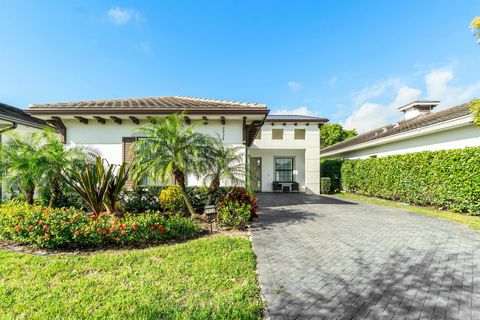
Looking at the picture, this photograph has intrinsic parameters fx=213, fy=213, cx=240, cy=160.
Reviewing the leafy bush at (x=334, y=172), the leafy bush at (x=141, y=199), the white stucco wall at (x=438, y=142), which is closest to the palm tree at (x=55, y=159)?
the leafy bush at (x=141, y=199)

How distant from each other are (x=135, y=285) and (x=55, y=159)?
5.33 metres

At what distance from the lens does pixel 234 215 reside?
20.8 ft

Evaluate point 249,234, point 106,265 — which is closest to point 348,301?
point 249,234

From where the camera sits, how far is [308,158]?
1638 cm

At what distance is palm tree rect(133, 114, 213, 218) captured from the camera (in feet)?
20.0

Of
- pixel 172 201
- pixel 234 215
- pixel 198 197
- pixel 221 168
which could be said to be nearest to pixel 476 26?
pixel 221 168

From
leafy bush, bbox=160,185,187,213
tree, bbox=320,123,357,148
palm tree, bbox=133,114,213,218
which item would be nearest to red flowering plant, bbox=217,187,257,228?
palm tree, bbox=133,114,213,218

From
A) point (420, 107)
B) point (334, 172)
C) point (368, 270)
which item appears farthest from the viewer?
point (334, 172)

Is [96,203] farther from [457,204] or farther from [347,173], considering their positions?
[347,173]

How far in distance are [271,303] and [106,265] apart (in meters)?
3.09

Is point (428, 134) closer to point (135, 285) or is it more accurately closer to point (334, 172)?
point (334, 172)

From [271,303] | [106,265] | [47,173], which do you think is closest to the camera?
[271,303]

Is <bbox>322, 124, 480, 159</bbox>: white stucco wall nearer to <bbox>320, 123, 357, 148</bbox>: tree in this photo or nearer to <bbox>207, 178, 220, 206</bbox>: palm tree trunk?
<bbox>207, 178, 220, 206</bbox>: palm tree trunk

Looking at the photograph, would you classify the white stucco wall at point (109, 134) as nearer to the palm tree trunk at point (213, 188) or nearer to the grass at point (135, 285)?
the palm tree trunk at point (213, 188)
